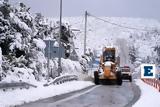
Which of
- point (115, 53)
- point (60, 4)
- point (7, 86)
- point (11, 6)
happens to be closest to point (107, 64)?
point (115, 53)

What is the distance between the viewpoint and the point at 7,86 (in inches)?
890

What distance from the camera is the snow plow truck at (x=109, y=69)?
4453 centimetres

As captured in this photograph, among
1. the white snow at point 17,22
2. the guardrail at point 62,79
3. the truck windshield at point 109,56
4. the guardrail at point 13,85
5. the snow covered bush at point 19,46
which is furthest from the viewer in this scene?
the truck windshield at point 109,56

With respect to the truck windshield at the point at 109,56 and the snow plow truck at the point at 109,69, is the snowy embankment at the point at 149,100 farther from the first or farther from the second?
the truck windshield at the point at 109,56

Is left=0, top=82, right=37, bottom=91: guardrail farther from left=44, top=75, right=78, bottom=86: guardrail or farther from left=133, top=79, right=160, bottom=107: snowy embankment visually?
left=133, top=79, right=160, bottom=107: snowy embankment

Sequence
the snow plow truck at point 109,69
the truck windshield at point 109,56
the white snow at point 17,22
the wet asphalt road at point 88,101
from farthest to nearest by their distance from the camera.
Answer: the truck windshield at point 109,56
the snow plow truck at point 109,69
the white snow at point 17,22
the wet asphalt road at point 88,101

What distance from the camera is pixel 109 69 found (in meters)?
44.5

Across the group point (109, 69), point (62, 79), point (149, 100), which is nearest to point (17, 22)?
point (62, 79)

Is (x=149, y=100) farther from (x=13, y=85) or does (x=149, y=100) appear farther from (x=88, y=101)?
(x=13, y=85)

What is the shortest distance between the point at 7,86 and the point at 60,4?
885 inches

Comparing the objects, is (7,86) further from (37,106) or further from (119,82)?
(119,82)

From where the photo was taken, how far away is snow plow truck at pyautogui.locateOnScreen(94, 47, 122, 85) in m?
44.5

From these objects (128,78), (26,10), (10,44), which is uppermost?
(26,10)

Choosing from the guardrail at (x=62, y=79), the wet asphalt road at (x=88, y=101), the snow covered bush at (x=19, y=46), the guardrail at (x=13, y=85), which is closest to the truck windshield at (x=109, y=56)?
the guardrail at (x=62, y=79)
